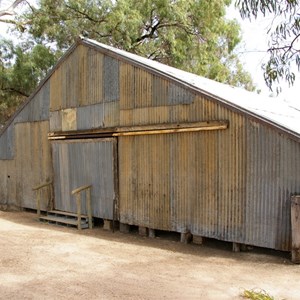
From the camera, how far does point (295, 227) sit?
882 centimetres

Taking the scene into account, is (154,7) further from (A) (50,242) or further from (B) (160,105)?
(A) (50,242)

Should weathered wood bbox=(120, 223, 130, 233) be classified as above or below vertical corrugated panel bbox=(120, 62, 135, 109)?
below

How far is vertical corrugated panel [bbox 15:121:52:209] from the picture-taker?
16.1 m

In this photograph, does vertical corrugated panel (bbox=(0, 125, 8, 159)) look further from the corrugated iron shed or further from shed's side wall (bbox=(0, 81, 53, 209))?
the corrugated iron shed

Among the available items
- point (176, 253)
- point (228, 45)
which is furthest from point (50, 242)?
point (228, 45)

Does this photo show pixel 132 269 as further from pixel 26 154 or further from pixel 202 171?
pixel 26 154

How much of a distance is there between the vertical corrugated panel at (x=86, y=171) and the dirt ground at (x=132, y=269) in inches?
59.2

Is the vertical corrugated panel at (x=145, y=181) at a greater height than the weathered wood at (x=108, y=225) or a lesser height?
greater

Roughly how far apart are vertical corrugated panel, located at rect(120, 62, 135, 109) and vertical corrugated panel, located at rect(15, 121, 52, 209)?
443 cm

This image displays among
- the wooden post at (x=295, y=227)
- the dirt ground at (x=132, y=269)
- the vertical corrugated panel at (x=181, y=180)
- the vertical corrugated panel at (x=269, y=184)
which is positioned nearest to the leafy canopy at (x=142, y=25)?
the vertical corrugated panel at (x=181, y=180)

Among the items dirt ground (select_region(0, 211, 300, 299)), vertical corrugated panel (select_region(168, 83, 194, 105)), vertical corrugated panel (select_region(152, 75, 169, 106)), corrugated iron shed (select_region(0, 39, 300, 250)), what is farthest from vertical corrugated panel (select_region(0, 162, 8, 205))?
vertical corrugated panel (select_region(168, 83, 194, 105))

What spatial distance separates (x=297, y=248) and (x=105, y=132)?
6.93m

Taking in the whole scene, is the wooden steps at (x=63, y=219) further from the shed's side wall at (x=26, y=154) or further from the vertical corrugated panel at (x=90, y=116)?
the vertical corrugated panel at (x=90, y=116)

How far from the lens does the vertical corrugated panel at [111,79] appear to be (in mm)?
13031
